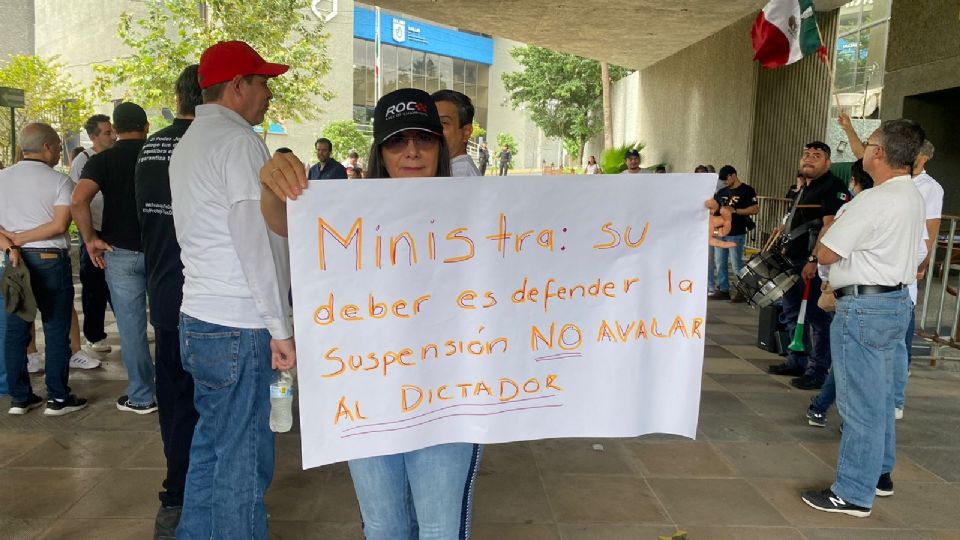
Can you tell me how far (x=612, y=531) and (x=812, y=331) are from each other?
11.4ft

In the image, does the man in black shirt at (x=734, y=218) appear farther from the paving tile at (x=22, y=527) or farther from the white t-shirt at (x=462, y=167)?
the paving tile at (x=22, y=527)

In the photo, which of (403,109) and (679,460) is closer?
(403,109)

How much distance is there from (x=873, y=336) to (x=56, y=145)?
5.23 meters

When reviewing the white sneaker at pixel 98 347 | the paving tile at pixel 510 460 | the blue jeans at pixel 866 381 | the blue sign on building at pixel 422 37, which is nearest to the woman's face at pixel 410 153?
the paving tile at pixel 510 460

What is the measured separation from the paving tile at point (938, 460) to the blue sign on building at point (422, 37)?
143 feet

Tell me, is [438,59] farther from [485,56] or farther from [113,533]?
[113,533]

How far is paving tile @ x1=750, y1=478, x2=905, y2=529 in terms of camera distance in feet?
11.4

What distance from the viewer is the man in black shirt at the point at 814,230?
579cm

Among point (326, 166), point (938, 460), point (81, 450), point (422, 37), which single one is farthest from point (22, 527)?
point (422, 37)

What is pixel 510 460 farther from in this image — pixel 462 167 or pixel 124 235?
→ pixel 124 235

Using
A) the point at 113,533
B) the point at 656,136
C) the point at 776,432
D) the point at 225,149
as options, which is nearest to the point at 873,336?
the point at 776,432

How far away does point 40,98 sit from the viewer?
54.2 ft

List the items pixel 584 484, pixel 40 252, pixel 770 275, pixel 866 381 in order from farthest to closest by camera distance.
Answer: pixel 770 275 < pixel 40 252 < pixel 584 484 < pixel 866 381

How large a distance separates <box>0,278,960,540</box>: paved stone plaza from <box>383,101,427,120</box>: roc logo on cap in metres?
2.09
